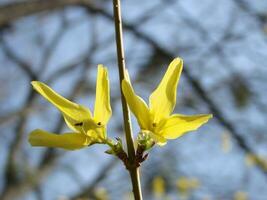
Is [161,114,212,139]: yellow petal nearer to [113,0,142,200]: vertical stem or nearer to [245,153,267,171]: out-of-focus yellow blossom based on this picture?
[113,0,142,200]: vertical stem

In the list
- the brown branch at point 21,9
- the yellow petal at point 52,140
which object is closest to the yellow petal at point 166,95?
the yellow petal at point 52,140

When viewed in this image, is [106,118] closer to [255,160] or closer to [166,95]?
[166,95]

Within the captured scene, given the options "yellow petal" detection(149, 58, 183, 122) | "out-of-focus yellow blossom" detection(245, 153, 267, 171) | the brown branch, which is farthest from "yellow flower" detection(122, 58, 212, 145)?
"out-of-focus yellow blossom" detection(245, 153, 267, 171)

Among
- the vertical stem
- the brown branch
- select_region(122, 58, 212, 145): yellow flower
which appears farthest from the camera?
the brown branch

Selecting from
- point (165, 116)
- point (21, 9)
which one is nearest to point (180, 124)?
point (165, 116)

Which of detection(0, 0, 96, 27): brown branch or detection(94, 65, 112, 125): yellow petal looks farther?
detection(0, 0, 96, 27): brown branch

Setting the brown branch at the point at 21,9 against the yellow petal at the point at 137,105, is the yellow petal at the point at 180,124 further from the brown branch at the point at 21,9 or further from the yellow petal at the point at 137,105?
the brown branch at the point at 21,9

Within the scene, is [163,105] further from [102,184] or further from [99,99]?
[102,184]
